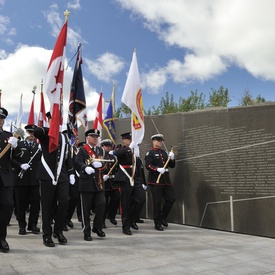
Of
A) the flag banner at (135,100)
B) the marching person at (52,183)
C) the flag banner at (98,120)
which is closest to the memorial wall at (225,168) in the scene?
the flag banner at (135,100)

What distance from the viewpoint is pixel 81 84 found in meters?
6.79

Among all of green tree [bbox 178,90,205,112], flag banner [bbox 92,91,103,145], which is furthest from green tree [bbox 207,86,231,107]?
flag banner [bbox 92,91,103,145]

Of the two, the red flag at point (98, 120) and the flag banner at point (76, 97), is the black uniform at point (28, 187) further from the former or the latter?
the red flag at point (98, 120)

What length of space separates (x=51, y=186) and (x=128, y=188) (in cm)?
189

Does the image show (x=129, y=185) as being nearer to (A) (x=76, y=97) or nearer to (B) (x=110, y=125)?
(A) (x=76, y=97)

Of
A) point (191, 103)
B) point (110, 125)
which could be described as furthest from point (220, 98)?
point (110, 125)

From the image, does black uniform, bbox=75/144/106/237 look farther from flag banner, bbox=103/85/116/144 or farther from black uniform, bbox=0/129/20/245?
flag banner, bbox=103/85/116/144

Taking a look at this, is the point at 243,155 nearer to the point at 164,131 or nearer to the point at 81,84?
the point at 164,131

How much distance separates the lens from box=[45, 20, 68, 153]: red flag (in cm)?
529

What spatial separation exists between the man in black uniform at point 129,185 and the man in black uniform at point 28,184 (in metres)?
1.59

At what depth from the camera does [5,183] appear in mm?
4707

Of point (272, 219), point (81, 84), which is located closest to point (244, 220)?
point (272, 219)

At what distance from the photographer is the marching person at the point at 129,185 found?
21.5ft

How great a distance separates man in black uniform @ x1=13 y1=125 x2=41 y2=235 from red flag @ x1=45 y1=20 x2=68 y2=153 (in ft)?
4.44
